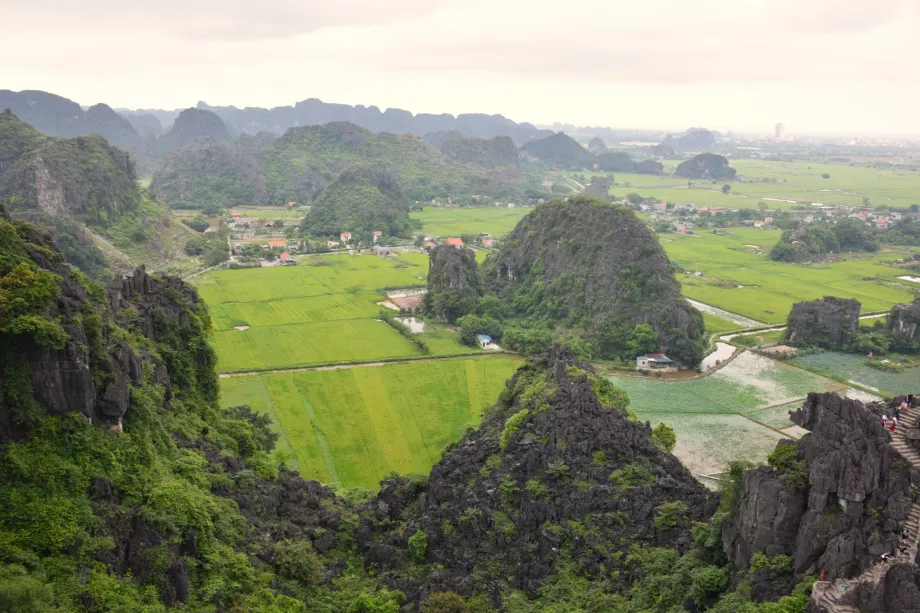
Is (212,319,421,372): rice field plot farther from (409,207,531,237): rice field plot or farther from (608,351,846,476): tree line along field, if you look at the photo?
(409,207,531,237): rice field plot

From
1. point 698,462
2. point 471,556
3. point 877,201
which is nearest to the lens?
point 471,556

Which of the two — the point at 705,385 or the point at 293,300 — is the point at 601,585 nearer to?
the point at 705,385

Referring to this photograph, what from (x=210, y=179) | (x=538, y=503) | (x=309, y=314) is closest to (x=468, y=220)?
(x=210, y=179)

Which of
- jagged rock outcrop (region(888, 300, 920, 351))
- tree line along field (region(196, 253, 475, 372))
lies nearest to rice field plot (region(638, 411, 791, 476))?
tree line along field (region(196, 253, 475, 372))

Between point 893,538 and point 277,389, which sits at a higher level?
point 893,538

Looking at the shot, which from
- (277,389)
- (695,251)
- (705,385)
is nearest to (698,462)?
(705,385)

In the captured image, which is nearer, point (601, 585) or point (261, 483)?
point (601, 585)
